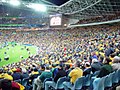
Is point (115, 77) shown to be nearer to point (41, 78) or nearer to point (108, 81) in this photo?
point (108, 81)

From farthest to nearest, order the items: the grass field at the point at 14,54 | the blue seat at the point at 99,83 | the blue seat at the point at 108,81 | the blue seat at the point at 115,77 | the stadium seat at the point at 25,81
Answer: the grass field at the point at 14,54 → the stadium seat at the point at 25,81 → the blue seat at the point at 115,77 → the blue seat at the point at 108,81 → the blue seat at the point at 99,83

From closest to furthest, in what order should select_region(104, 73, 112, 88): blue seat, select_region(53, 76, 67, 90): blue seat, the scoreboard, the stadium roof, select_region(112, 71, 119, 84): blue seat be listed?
select_region(104, 73, 112, 88): blue seat, select_region(112, 71, 119, 84): blue seat, select_region(53, 76, 67, 90): blue seat, the stadium roof, the scoreboard

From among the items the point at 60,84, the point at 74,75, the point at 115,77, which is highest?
the point at 74,75

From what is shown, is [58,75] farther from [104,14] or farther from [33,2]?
[104,14]

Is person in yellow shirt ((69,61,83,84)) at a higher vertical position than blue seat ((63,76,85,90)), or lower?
higher

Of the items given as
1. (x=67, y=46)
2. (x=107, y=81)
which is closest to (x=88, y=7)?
(x=67, y=46)

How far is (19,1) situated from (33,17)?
39.2 metres

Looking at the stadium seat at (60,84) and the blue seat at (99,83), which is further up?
the blue seat at (99,83)

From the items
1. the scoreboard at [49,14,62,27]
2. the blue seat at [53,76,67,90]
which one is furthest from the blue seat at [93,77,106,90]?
the scoreboard at [49,14,62,27]

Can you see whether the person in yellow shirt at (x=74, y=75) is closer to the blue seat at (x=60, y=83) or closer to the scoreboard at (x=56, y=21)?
the blue seat at (x=60, y=83)

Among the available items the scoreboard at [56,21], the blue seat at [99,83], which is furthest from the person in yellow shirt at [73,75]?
the scoreboard at [56,21]

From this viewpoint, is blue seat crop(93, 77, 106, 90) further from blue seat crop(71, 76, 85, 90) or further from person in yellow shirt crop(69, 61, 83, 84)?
person in yellow shirt crop(69, 61, 83, 84)

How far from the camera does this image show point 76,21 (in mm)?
49125

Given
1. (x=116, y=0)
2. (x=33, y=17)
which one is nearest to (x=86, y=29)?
(x=116, y=0)
